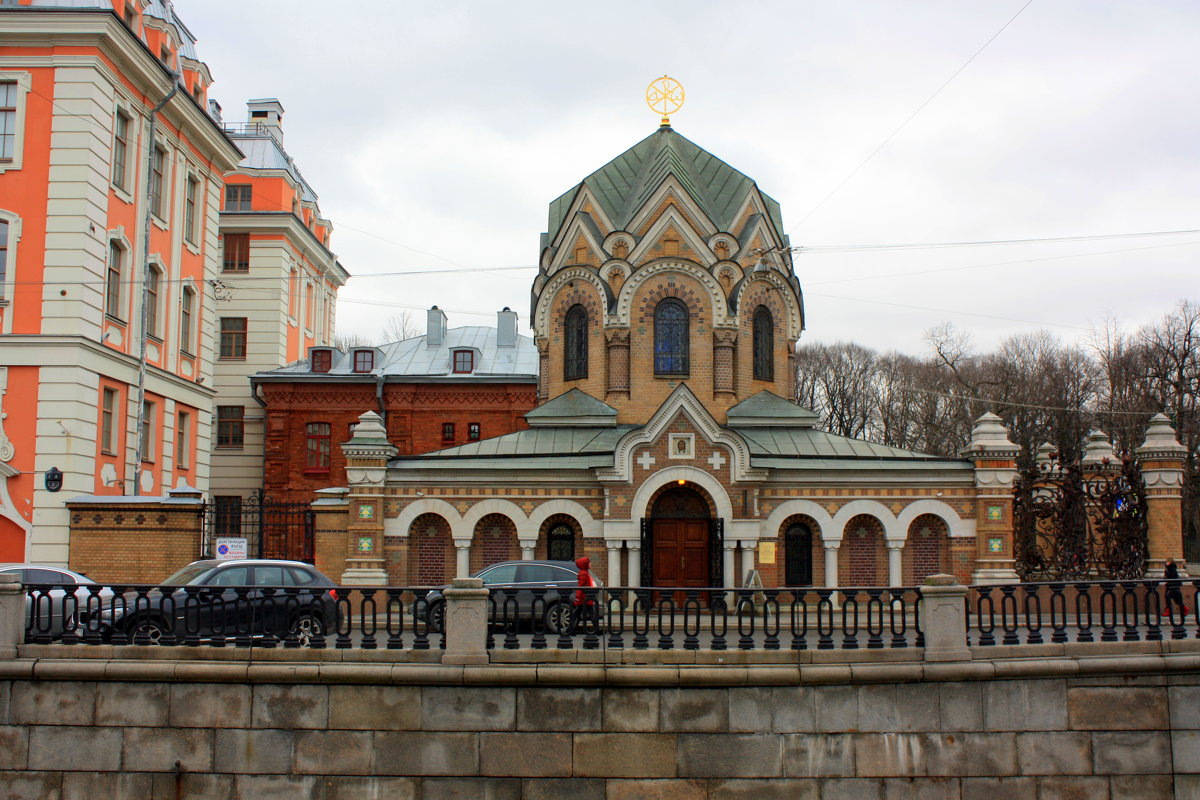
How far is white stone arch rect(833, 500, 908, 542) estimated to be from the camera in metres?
23.9

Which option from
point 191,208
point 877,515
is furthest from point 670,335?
point 191,208

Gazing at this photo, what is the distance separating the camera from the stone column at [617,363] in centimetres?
2745

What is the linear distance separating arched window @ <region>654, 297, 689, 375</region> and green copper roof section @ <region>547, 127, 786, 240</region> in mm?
2354

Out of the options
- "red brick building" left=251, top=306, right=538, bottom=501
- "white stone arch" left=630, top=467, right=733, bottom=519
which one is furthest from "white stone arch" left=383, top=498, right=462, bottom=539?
"red brick building" left=251, top=306, right=538, bottom=501

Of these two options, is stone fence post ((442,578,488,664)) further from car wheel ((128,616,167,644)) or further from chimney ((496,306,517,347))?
chimney ((496,306,517,347))

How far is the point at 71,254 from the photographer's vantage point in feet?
78.5

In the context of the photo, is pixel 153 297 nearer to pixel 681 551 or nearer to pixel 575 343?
pixel 575 343

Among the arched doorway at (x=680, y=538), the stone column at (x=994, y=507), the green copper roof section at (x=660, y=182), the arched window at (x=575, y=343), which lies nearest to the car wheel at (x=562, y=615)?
the arched doorway at (x=680, y=538)

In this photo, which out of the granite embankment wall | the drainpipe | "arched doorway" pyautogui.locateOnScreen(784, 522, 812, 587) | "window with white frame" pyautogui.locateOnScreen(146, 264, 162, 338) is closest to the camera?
the granite embankment wall

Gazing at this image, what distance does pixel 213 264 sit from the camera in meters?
31.5

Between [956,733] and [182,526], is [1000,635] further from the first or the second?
[182,526]

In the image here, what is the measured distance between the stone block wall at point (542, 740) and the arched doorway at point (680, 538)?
1148 centimetres

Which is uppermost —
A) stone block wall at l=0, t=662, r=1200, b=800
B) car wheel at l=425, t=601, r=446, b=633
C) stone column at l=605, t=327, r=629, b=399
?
stone column at l=605, t=327, r=629, b=399

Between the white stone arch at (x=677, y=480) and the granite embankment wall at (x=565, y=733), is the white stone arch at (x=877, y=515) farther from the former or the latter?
the granite embankment wall at (x=565, y=733)
